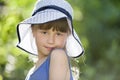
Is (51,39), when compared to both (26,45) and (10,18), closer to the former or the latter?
(26,45)

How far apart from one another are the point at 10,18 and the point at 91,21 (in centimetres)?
166

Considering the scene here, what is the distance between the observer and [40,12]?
376 cm

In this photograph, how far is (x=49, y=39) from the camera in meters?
3.71

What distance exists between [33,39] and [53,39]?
0.37 meters

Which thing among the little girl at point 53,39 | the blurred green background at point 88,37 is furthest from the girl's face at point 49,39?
the blurred green background at point 88,37

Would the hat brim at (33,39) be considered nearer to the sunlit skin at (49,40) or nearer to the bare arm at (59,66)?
the sunlit skin at (49,40)

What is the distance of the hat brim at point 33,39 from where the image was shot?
145 inches

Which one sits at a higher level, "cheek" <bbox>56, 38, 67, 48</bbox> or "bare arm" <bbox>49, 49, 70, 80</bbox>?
"cheek" <bbox>56, 38, 67, 48</bbox>

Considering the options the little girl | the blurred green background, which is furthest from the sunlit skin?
the blurred green background

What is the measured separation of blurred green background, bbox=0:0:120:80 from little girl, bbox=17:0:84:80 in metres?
3.18

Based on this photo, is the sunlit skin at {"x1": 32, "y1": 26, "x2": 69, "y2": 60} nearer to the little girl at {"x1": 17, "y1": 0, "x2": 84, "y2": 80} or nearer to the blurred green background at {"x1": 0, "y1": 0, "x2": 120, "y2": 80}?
the little girl at {"x1": 17, "y1": 0, "x2": 84, "y2": 80}

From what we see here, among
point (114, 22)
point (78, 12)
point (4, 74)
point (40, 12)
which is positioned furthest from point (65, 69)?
point (114, 22)

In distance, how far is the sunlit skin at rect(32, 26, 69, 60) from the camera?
370cm

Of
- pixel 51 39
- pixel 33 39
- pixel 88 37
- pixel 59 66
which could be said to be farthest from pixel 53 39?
pixel 88 37
